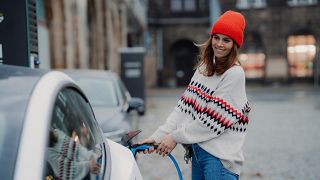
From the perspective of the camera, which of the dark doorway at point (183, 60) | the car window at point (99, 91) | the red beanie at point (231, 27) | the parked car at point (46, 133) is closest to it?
the parked car at point (46, 133)

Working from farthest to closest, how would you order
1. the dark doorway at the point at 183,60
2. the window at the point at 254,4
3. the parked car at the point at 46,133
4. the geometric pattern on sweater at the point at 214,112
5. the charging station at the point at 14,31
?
the dark doorway at the point at 183,60, the window at the point at 254,4, the charging station at the point at 14,31, the geometric pattern on sweater at the point at 214,112, the parked car at the point at 46,133

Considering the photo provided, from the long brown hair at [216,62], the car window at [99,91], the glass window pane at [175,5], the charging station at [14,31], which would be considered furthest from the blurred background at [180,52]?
the long brown hair at [216,62]

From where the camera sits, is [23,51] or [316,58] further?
[316,58]

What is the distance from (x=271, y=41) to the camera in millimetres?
35062

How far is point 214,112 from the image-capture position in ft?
9.09

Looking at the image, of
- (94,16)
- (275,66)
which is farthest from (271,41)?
(94,16)

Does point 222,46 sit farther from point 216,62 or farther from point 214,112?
point 214,112

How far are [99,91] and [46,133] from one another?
5.42 m

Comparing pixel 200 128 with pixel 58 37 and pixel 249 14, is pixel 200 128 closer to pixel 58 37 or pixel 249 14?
pixel 58 37

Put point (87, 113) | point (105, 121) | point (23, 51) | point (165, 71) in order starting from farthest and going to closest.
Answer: point (165, 71) → point (105, 121) → point (23, 51) → point (87, 113)

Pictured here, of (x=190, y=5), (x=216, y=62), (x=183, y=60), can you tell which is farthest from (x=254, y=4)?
(x=216, y=62)

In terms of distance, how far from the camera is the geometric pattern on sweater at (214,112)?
2758 mm

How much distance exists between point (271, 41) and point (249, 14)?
2.51m

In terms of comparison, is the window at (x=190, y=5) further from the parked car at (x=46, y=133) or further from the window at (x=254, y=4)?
the parked car at (x=46, y=133)
